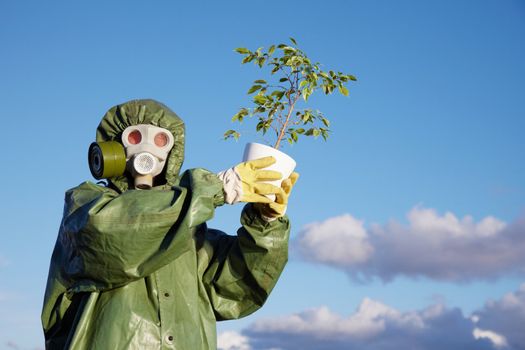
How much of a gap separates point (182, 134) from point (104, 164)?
529 mm

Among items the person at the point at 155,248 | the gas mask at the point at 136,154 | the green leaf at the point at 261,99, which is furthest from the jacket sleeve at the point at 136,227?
the green leaf at the point at 261,99

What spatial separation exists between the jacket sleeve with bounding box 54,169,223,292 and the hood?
0.33 metres

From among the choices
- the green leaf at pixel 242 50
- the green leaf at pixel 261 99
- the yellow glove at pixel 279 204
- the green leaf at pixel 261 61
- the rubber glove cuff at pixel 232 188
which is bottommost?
the rubber glove cuff at pixel 232 188

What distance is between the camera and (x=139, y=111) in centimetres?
538

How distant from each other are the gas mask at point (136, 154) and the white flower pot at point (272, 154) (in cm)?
47

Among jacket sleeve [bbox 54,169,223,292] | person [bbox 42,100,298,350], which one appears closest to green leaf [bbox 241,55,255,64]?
person [bbox 42,100,298,350]

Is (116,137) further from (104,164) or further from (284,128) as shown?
(284,128)

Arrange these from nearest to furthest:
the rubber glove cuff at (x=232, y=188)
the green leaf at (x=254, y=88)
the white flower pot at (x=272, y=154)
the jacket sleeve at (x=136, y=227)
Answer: the jacket sleeve at (x=136, y=227) → the rubber glove cuff at (x=232, y=188) → the white flower pot at (x=272, y=154) → the green leaf at (x=254, y=88)

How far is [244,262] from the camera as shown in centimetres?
550

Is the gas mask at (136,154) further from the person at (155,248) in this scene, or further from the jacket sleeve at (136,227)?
the jacket sleeve at (136,227)

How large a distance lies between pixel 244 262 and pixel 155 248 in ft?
2.52

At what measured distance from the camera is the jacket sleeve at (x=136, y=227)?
4805mm

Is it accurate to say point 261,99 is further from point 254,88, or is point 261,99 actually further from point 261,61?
point 261,61

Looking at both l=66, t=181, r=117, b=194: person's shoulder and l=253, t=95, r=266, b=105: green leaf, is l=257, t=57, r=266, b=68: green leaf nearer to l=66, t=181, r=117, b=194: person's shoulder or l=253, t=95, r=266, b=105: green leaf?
l=253, t=95, r=266, b=105: green leaf
